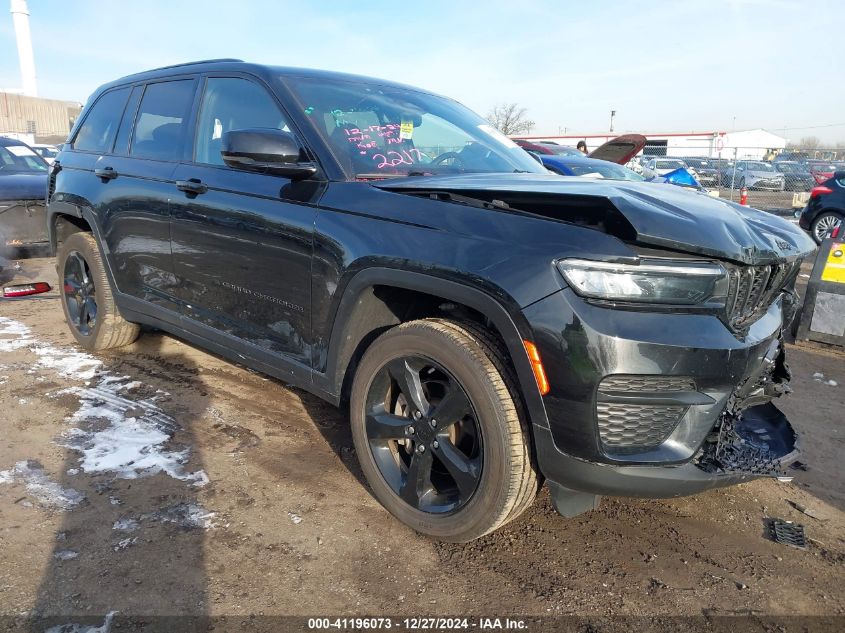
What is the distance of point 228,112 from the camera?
341 cm

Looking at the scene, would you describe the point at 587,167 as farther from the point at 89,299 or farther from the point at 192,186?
the point at 192,186

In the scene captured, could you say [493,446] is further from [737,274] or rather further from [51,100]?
[51,100]

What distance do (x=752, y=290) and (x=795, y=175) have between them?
22476mm

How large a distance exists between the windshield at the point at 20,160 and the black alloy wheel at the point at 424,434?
A: 7276 millimetres

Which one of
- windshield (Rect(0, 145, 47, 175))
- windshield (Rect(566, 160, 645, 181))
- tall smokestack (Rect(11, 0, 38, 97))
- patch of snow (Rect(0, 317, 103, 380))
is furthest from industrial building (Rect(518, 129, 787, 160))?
tall smokestack (Rect(11, 0, 38, 97))

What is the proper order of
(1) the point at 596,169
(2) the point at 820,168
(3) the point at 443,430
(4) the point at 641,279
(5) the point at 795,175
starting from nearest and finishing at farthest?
1. (4) the point at 641,279
2. (3) the point at 443,430
3. (1) the point at 596,169
4. (2) the point at 820,168
5. (5) the point at 795,175

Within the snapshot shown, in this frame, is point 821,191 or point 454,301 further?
point 821,191

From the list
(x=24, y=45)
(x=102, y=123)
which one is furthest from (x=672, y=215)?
(x=24, y=45)

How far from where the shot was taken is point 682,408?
6.74 ft

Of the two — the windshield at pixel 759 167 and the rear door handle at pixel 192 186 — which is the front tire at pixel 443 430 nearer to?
the rear door handle at pixel 192 186

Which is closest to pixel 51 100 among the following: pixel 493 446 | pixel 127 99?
pixel 127 99

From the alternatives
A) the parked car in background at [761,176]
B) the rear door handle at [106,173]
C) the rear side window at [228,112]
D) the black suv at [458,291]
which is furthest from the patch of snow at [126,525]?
the parked car in background at [761,176]

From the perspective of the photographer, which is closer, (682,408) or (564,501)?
(682,408)

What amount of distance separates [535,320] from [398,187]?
0.87m
